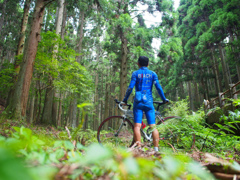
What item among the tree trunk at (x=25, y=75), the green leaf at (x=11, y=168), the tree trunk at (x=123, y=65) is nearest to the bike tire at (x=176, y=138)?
the green leaf at (x=11, y=168)

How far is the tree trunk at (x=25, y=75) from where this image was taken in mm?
5504

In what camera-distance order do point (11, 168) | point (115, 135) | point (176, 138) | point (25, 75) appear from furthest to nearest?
point (25, 75) < point (115, 135) < point (176, 138) < point (11, 168)

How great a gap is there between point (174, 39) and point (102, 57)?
38.2ft

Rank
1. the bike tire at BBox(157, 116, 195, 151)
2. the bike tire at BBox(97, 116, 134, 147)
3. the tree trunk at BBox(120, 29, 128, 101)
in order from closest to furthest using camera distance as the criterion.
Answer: the bike tire at BBox(157, 116, 195, 151)
the bike tire at BBox(97, 116, 134, 147)
the tree trunk at BBox(120, 29, 128, 101)

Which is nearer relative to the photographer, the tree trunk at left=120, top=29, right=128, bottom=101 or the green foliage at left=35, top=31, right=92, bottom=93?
the green foliage at left=35, top=31, right=92, bottom=93

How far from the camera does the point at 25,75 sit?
19.3 ft

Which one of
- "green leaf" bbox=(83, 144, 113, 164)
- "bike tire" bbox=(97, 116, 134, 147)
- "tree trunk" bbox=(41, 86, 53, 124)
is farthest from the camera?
"tree trunk" bbox=(41, 86, 53, 124)

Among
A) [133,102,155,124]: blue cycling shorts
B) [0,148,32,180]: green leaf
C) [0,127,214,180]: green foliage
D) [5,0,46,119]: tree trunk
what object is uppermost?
[5,0,46,119]: tree trunk

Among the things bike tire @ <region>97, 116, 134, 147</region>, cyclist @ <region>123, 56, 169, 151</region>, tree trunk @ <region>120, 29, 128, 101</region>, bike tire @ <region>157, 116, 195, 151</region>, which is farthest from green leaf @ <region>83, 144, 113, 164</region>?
tree trunk @ <region>120, 29, 128, 101</region>

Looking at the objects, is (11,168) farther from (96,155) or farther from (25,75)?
(25,75)

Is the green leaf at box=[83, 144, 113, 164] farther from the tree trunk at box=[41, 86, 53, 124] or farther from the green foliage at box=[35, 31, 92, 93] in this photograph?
the tree trunk at box=[41, 86, 53, 124]

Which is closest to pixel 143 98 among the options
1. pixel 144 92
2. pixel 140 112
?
pixel 144 92

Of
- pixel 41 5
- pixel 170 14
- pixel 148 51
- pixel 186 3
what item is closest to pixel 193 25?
pixel 186 3

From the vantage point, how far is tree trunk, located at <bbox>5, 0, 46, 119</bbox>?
550 centimetres
